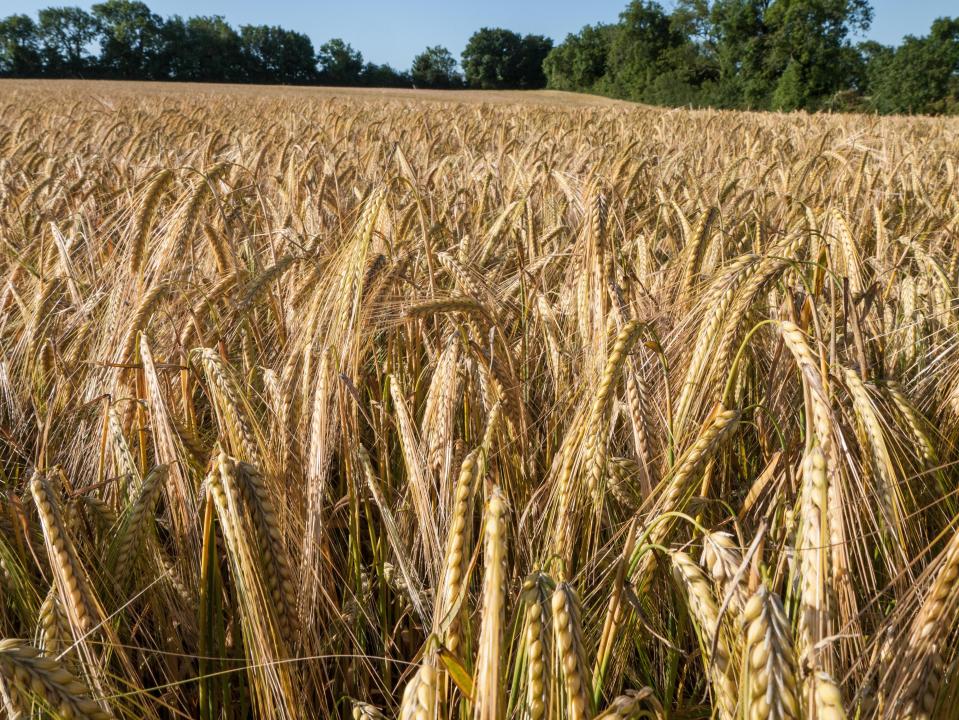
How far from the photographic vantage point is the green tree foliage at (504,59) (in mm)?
60469

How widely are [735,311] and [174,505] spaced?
916mm

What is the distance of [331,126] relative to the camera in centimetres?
662

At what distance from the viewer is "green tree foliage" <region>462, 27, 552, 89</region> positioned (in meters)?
60.5

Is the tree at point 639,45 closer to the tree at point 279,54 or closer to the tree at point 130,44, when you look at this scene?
the tree at point 279,54

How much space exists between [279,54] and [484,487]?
66073 millimetres

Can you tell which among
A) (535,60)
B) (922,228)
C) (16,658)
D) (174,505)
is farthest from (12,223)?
(535,60)

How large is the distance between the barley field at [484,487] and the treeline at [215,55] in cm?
5994

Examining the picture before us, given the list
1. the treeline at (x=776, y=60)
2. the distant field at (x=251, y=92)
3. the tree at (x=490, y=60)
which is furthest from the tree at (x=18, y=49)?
the treeline at (x=776, y=60)

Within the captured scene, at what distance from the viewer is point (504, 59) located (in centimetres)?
6069

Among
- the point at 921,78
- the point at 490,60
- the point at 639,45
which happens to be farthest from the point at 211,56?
the point at 921,78

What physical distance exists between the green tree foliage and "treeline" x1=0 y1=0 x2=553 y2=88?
0.09m

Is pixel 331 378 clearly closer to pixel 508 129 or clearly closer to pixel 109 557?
pixel 109 557

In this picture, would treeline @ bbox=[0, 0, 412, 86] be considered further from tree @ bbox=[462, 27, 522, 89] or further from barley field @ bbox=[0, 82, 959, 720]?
barley field @ bbox=[0, 82, 959, 720]

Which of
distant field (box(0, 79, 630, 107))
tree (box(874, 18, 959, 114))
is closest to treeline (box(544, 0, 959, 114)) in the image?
tree (box(874, 18, 959, 114))
